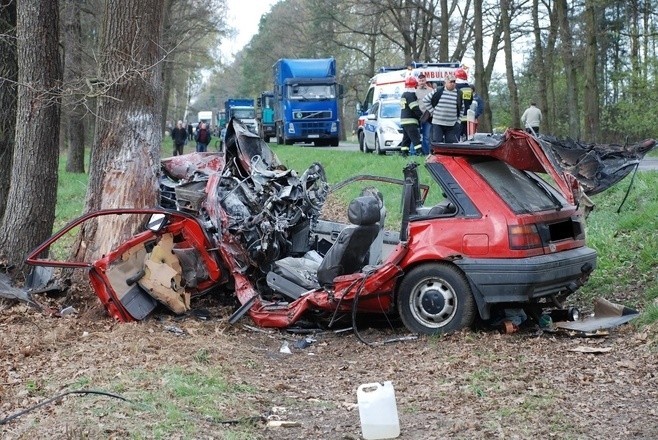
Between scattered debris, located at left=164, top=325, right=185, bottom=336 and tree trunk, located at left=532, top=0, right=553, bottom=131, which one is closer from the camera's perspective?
scattered debris, located at left=164, top=325, right=185, bottom=336

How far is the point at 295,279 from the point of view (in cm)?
856

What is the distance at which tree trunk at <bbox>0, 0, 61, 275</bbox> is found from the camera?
33.1ft

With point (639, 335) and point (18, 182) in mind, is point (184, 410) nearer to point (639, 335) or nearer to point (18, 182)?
point (639, 335)

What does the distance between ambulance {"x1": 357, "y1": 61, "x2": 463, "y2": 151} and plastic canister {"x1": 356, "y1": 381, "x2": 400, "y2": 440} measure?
67.4ft

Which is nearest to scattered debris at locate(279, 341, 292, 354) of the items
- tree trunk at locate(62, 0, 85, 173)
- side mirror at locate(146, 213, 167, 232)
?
side mirror at locate(146, 213, 167, 232)

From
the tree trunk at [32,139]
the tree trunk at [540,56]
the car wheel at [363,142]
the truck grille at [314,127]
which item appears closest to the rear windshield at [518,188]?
the tree trunk at [32,139]

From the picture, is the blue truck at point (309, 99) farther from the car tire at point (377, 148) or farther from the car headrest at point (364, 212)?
the car headrest at point (364, 212)

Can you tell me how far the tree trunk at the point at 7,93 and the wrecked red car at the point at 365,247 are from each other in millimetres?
2747

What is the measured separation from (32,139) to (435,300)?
5298 millimetres

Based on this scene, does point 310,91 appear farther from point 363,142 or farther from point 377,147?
point 377,147

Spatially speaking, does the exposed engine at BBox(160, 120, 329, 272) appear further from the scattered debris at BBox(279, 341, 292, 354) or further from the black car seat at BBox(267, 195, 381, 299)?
the scattered debris at BBox(279, 341, 292, 354)

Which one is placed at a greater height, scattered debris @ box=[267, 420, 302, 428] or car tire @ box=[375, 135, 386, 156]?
car tire @ box=[375, 135, 386, 156]

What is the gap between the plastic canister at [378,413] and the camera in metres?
5.07

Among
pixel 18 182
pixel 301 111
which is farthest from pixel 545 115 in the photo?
pixel 18 182
